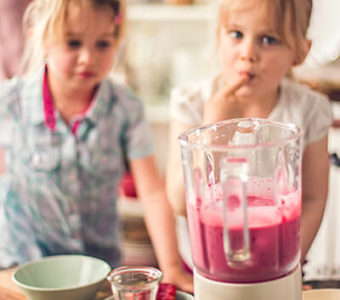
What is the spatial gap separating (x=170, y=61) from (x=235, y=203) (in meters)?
2.30

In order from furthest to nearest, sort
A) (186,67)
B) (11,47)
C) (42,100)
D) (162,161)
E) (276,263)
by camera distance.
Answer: (162,161)
(186,67)
(11,47)
(42,100)
(276,263)

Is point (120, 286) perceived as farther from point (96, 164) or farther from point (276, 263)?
point (96, 164)

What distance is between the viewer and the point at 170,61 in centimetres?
294

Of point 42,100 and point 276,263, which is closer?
point 276,263

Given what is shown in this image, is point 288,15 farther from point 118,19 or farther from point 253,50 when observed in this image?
point 118,19

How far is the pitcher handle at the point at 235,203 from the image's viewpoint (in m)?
0.68

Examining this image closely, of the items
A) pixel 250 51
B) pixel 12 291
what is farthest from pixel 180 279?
pixel 250 51

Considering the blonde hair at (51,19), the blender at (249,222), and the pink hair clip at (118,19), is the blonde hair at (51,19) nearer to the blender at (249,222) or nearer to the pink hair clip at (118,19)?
the pink hair clip at (118,19)

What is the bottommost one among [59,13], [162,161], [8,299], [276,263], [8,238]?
[162,161]

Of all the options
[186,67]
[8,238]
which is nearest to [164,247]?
[8,238]

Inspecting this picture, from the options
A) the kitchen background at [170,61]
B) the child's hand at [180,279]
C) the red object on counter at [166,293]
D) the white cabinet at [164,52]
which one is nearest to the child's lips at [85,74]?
the child's hand at [180,279]

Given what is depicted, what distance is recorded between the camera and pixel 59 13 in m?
1.32

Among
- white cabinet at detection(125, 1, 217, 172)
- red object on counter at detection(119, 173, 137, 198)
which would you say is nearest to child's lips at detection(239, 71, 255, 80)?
white cabinet at detection(125, 1, 217, 172)

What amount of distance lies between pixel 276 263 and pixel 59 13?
80 cm
